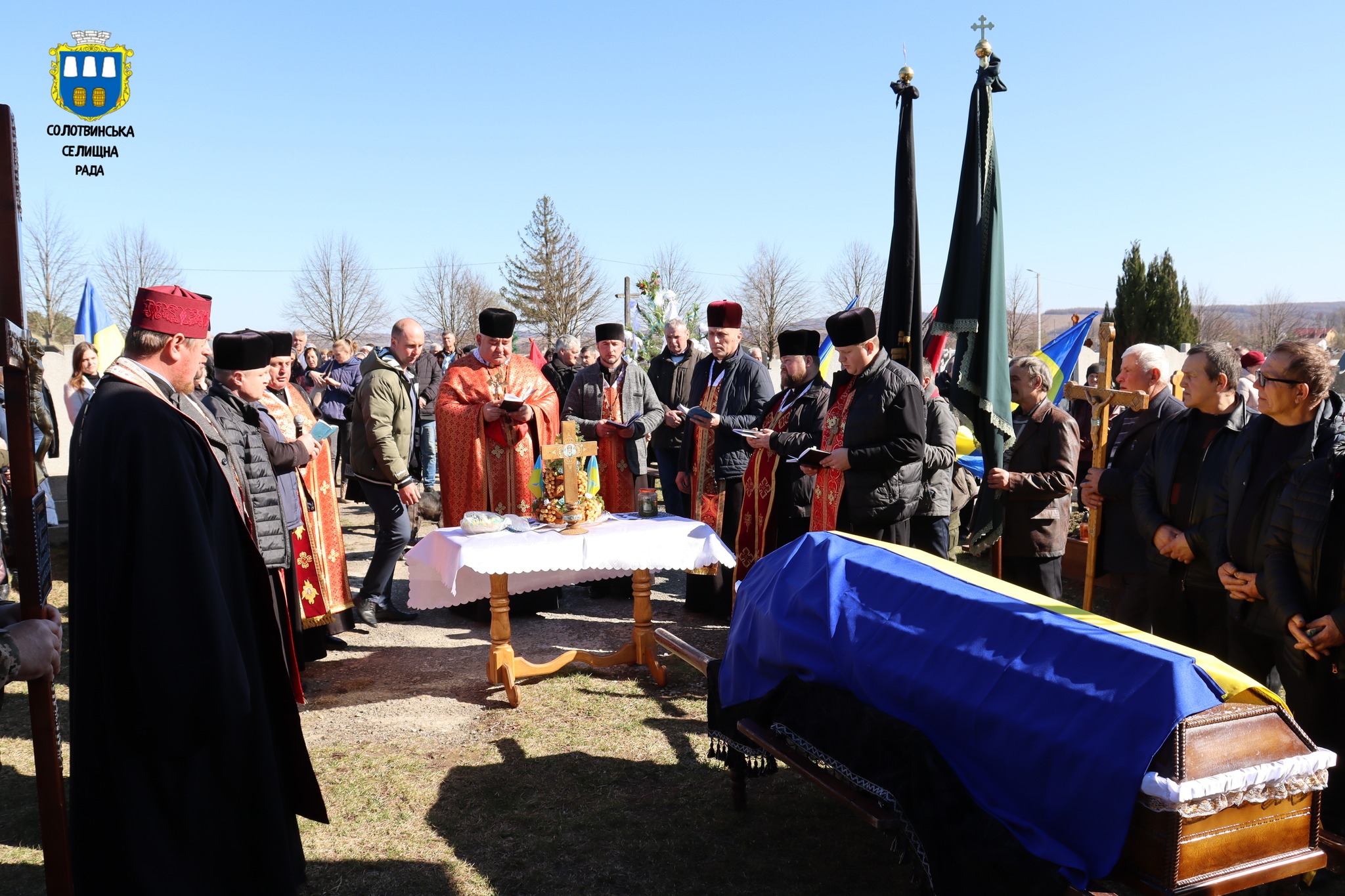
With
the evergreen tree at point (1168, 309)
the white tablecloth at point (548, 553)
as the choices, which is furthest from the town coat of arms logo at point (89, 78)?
the evergreen tree at point (1168, 309)

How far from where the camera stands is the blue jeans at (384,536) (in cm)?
662

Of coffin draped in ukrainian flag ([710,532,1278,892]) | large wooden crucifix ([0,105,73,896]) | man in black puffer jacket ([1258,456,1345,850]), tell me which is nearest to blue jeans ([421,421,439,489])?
coffin draped in ukrainian flag ([710,532,1278,892])

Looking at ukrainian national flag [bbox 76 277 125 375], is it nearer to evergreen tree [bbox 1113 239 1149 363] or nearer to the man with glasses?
the man with glasses

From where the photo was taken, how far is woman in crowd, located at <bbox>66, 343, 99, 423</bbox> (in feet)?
28.9

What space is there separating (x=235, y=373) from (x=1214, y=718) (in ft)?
15.6

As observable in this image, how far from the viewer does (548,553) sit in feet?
16.2

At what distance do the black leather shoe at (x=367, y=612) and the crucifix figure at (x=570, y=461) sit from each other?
7.51 feet

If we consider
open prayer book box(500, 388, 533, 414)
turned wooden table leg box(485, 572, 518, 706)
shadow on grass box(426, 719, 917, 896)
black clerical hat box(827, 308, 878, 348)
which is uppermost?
black clerical hat box(827, 308, 878, 348)

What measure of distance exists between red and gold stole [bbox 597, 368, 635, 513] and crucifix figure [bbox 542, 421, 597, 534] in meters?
2.14

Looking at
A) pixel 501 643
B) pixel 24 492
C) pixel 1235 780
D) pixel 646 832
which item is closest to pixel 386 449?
pixel 501 643

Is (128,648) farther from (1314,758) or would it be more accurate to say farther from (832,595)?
(1314,758)

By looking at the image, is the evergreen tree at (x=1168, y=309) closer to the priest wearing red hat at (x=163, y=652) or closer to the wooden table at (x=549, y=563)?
the wooden table at (x=549, y=563)

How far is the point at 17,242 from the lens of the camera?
96.7 inches

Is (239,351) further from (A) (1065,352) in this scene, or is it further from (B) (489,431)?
(A) (1065,352)
